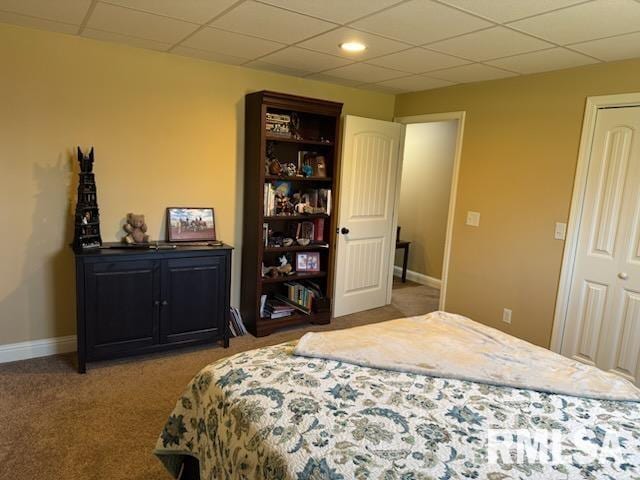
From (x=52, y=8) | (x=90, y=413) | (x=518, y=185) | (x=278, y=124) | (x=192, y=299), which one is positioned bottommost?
(x=90, y=413)

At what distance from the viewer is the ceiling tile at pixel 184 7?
229 cm

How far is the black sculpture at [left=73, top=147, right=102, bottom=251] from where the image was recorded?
304 centimetres

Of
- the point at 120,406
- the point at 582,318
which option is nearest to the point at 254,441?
the point at 120,406

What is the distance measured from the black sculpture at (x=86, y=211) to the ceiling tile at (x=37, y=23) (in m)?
0.78

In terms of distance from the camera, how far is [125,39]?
10.1 ft

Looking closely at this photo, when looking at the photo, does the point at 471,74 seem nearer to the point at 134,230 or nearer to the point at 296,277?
the point at 296,277

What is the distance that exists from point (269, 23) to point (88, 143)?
1624 millimetres

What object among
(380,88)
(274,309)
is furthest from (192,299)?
(380,88)

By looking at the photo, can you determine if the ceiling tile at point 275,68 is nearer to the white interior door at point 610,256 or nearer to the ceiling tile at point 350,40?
the ceiling tile at point 350,40

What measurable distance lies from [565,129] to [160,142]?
3.10m

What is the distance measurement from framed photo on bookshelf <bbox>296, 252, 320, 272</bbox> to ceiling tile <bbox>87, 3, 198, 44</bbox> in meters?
2.08

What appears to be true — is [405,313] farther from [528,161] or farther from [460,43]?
[460,43]

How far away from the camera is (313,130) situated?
4.14 metres
